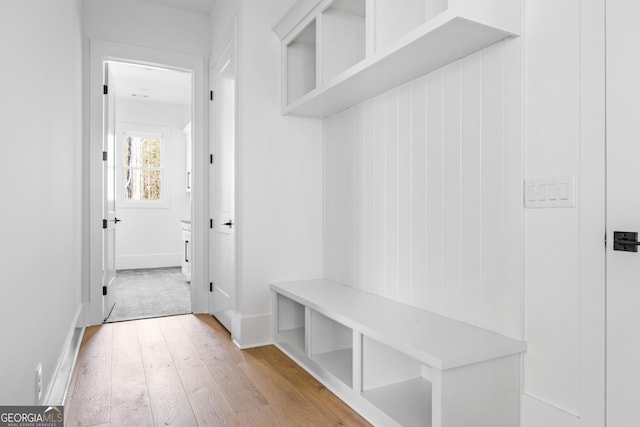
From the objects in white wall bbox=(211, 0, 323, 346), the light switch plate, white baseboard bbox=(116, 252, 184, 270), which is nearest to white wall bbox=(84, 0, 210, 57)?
white wall bbox=(211, 0, 323, 346)

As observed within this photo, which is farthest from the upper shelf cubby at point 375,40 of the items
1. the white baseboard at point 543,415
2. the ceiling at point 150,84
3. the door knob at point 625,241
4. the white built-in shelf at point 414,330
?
the ceiling at point 150,84

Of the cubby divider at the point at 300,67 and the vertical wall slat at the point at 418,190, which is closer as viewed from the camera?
the vertical wall slat at the point at 418,190

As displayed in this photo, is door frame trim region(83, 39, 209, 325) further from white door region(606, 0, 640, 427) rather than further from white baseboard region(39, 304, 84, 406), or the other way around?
white door region(606, 0, 640, 427)

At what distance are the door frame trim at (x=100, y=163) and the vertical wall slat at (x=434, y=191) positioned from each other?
2.43m

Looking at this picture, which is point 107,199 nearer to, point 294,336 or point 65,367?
point 65,367

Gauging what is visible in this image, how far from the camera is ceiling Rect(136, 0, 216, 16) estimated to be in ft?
12.0

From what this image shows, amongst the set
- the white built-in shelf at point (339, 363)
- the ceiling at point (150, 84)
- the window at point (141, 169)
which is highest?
the ceiling at point (150, 84)

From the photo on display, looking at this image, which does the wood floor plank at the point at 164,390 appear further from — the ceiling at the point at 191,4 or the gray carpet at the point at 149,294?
the ceiling at the point at 191,4

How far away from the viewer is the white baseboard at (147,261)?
21.6 ft

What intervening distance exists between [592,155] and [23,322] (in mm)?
2032

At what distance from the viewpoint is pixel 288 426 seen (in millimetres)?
1773

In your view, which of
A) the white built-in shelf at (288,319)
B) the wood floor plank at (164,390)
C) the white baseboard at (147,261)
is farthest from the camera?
the white baseboard at (147,261)

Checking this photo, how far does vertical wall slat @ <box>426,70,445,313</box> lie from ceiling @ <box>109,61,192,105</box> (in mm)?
3894

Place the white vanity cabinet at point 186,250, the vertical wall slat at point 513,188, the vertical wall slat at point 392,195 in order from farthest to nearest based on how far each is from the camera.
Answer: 1. the white vanity cabinet at point 186,250
2. the vertical wall slat at point 392,195
3. the vertical wall slat at point 513,188
